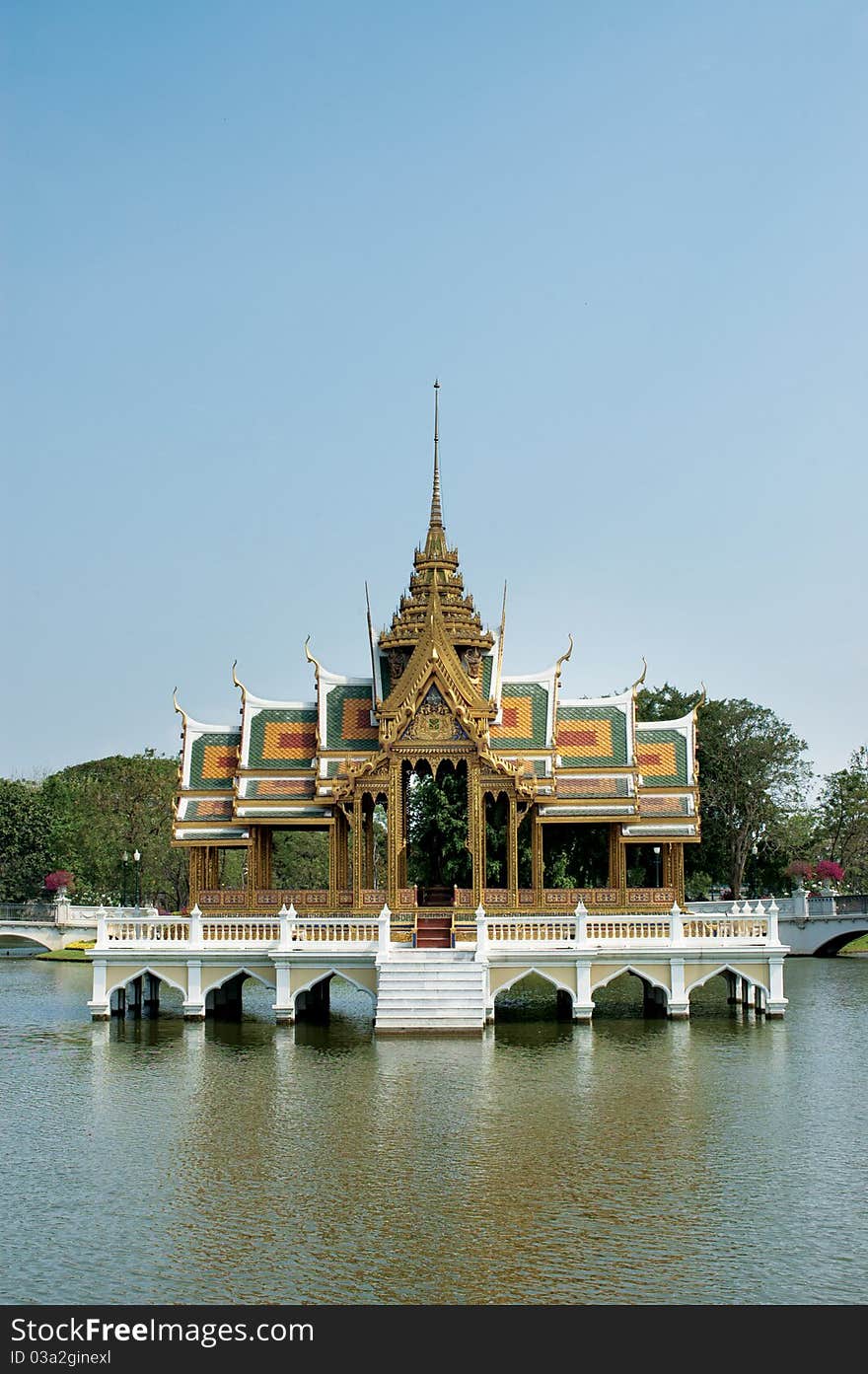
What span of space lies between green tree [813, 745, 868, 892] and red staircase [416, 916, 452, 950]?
Result: 101 feet

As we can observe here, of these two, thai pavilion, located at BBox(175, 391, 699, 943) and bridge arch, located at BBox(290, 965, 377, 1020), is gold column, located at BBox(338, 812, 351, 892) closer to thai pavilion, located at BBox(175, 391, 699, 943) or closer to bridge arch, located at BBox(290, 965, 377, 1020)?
thai pavilion, located at BBox(175, 391, 699, 943)

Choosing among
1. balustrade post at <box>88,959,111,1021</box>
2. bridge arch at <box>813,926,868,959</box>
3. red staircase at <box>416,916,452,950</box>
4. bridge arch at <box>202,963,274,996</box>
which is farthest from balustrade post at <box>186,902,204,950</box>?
bridge arch at <box>813,926,868,959</box>

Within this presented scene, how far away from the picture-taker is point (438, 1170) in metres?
12.7

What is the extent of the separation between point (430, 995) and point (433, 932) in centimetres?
366

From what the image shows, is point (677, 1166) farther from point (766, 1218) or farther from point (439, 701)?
point (439, 701)

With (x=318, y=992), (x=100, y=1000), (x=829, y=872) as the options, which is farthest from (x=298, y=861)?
(x=100, y=1000)

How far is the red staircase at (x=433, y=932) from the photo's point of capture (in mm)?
25234

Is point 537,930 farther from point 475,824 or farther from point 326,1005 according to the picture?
point 326,1005

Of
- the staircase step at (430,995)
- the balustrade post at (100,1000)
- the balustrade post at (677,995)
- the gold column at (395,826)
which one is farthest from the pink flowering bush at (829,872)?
the balustrade post at (100,1000)

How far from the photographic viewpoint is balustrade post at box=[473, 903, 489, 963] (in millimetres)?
22641

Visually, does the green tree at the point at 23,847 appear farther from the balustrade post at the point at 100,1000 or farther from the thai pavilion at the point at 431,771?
the balustrade post at the point at 100,1000

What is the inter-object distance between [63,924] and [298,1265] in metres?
47.1

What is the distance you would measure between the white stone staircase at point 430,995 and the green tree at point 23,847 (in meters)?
44.0

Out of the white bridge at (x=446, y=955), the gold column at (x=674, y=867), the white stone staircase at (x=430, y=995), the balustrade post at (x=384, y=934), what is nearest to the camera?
the white stone staircase at (x=430, y=995)
